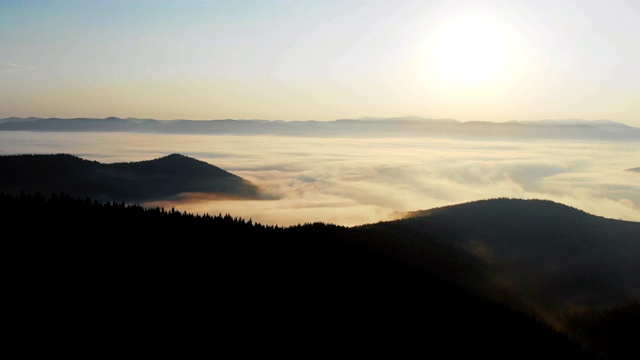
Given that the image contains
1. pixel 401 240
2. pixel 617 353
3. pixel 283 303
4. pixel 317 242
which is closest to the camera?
pixel 283 303

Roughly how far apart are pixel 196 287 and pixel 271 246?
2555cm

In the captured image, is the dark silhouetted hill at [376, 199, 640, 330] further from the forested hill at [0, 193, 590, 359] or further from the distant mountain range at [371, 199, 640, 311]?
the forested hill at [0, 193, 590, 359]

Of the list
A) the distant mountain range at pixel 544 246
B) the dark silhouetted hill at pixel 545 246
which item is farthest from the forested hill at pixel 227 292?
the distant mountain range at pixel 544 246

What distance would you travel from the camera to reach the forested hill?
4175 centimetres

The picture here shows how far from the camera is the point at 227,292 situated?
52.2 metres

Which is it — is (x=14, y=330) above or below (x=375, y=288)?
above

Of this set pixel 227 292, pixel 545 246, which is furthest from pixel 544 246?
pixel 227 292

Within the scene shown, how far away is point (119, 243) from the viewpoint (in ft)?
182

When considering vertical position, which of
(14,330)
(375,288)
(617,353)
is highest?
(14,330)

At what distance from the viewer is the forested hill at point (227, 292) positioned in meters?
41.8

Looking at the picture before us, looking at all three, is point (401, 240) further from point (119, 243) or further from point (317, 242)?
point (119, 243)

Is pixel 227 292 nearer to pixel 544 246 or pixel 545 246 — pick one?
pixel 544 246

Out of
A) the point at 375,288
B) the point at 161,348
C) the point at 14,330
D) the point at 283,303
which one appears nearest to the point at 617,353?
the point at 375,288

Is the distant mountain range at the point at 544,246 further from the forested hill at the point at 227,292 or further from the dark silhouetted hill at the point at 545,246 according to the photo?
the forested hill at the point at 227,292
